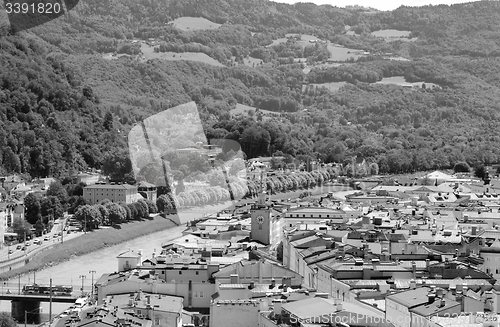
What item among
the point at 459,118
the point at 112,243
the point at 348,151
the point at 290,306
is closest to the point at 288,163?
the point at 348,151

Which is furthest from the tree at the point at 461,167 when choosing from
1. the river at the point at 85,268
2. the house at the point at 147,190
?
the river at the point at 85,268

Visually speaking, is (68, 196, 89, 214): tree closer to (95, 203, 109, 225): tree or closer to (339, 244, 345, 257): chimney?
(95, 203, 109, 225): tree

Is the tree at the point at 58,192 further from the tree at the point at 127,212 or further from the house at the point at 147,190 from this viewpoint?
the house at the point at 147,190

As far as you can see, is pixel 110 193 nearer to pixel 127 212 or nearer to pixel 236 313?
pixel 127 212

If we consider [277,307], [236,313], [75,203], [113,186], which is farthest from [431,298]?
[113,186]

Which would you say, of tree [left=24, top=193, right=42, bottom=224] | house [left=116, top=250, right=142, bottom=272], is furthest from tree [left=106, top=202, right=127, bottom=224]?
house [left=116, top=250, right=142, bottom=272]

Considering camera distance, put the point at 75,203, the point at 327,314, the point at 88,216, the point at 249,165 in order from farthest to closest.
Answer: the point at 249,165
the point at 75,203
the point at 88,216
the point at 327,314
